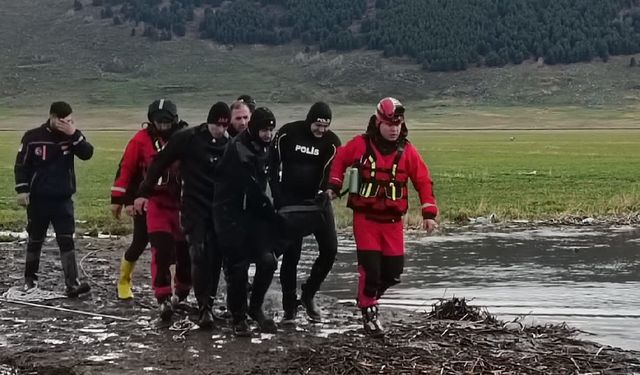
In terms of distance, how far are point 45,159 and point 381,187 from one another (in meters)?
3.75

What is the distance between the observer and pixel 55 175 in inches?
408

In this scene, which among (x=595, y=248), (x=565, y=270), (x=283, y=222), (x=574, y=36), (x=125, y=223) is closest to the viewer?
(x=283, y=222)

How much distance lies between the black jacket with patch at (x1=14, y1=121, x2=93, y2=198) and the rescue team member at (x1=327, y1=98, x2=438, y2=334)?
3.15 metres

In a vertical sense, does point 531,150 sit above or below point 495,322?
below

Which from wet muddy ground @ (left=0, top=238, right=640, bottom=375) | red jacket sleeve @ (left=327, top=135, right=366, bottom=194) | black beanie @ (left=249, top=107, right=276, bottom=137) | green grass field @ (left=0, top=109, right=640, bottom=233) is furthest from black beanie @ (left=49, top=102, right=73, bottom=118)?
green grass field @ (left=0, top=109, right=640, bottom=233)

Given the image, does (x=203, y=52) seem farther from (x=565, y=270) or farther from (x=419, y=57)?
(x=565, y=270)

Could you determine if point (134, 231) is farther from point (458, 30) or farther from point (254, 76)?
point (458, 30)

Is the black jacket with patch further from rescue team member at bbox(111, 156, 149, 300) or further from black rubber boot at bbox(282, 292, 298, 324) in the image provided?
black rubber boot at bbox(282, 292, 298, 324)

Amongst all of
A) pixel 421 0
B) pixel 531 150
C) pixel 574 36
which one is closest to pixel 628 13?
pixel 574 36

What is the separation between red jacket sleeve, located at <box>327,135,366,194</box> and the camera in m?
8.67

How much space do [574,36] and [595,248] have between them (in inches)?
6497

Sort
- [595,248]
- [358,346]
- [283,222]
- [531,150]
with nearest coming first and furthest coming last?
[358,346] < [283,222] < [595,248] < [531,150]

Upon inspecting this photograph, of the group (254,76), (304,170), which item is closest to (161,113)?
(304,170)

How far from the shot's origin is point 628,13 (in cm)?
18538
